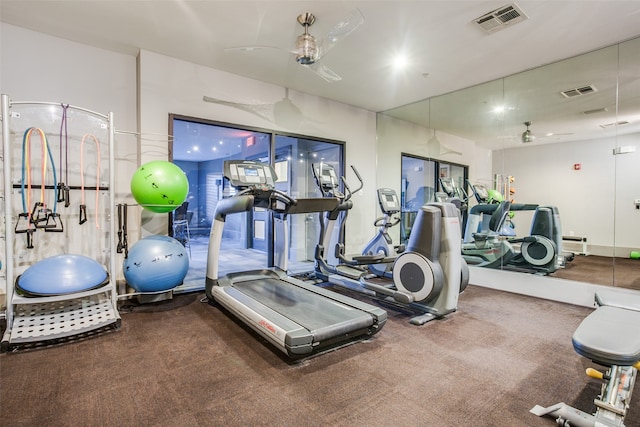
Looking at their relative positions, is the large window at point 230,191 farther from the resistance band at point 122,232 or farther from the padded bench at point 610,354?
the padded bench at point 610,354

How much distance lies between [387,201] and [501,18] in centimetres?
261

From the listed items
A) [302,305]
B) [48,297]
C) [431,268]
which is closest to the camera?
[48,297]

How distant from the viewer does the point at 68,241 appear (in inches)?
136

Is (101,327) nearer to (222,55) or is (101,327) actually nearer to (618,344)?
(222,55)

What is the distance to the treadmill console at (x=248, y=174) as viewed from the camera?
344cm

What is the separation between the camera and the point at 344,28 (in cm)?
270

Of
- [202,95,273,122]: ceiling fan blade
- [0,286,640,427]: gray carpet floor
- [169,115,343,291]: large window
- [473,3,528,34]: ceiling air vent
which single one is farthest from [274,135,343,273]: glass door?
[0,286,640,427]: gray carpet floor

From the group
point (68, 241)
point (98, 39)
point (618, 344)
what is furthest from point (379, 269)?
point (98, 39)

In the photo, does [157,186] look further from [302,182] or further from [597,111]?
[597,111]

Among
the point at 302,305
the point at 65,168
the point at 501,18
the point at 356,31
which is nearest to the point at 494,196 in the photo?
the point at 501,18

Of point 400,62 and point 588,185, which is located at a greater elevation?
point 400,62

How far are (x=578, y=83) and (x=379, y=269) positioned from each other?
11.5 ft

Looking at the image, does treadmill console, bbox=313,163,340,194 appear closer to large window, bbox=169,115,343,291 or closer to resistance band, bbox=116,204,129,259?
large window, bbox=169,115,343,291

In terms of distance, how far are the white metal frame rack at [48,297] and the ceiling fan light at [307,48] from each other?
6.34 ft
